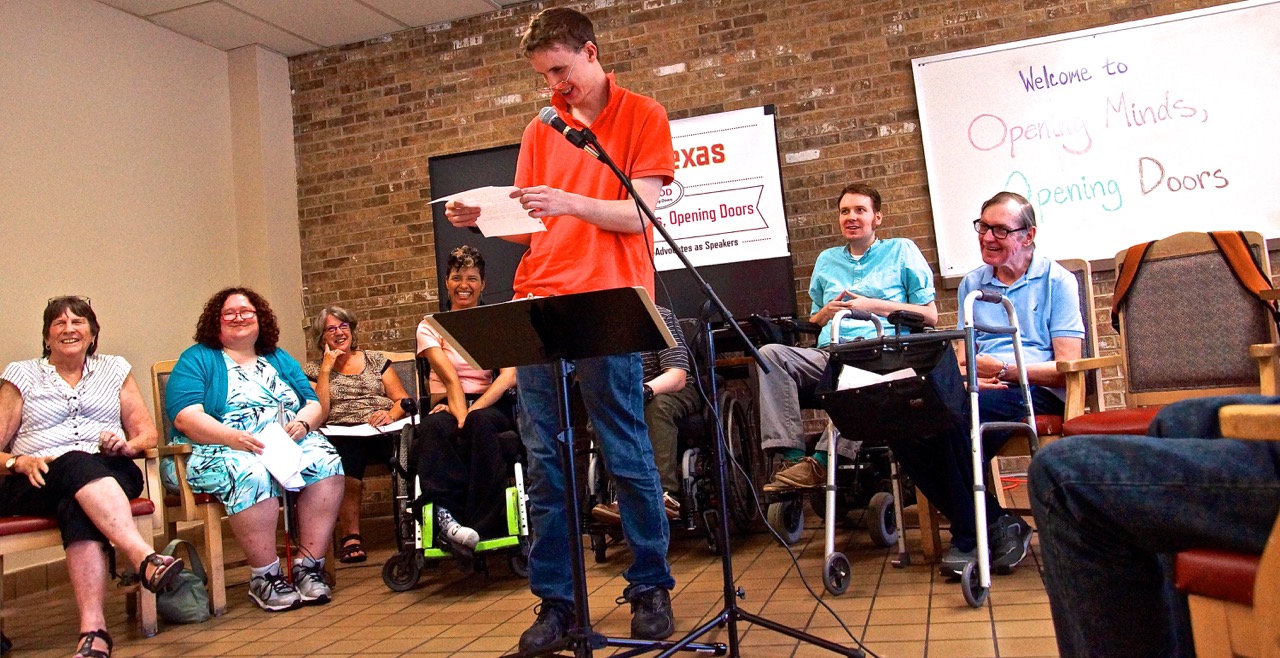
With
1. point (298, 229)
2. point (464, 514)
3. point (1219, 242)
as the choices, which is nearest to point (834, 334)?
point (1219, 242)

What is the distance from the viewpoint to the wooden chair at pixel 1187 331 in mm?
2836

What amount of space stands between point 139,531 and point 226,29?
3.30m

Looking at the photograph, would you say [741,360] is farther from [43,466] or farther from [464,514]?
[43,466]

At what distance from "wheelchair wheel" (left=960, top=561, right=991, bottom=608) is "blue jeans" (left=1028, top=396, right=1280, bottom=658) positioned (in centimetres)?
135

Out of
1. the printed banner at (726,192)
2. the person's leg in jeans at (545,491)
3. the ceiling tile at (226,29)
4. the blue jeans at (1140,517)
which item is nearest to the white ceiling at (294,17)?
the ceiling tile at (226,29)

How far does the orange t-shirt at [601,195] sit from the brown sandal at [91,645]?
1711 mm

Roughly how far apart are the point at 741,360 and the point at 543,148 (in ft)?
6.32

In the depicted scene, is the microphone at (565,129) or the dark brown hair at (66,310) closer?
the microphone at (565,129)

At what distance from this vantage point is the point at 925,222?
194 inches

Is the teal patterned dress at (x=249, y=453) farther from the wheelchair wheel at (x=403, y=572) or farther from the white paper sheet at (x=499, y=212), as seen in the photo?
the white paper sheet at (x=499, y=212)

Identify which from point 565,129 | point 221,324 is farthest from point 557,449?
point 221,324

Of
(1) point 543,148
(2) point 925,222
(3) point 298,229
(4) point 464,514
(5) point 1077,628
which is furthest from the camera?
(3) point 298,229

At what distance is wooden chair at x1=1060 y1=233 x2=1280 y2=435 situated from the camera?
9.30 feet

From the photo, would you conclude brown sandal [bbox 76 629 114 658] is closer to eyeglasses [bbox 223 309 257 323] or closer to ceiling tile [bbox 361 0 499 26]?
eyeglasses [bbox 223 309 257 323]
